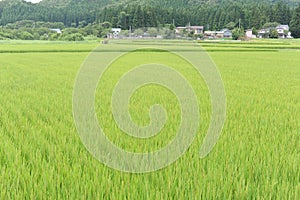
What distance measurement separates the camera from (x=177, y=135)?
8.10 ft

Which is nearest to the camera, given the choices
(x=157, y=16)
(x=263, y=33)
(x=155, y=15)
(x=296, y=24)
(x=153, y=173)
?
(x=153, y=173)

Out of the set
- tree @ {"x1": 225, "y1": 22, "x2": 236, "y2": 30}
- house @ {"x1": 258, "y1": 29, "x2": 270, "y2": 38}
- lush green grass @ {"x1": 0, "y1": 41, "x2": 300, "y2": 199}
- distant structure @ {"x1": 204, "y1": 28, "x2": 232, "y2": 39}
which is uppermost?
lush green grass @ {"x1": 0, "y1": 41, "x2": 300, "y2": 199}

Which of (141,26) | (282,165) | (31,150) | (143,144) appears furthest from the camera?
(141,26)

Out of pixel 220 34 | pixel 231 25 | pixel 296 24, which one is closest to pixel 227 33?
pixel 220 34

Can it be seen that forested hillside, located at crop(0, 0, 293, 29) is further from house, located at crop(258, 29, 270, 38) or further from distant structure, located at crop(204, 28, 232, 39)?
distant structure, located at crop(204, 28, 232, 39)

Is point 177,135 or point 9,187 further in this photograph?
point 177,135

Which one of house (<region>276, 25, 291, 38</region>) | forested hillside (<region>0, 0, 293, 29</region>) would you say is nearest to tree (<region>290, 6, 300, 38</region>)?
house (<region>276, 25, 291, 38</region>)

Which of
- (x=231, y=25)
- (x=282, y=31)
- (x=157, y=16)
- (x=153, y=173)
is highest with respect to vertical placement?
(x=153, y=173)

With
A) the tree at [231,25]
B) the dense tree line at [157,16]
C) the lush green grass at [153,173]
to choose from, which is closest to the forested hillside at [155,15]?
the dense tree line at [157,16]

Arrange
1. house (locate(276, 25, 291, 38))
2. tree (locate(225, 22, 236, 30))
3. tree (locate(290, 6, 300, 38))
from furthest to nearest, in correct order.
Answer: tree (locate(225, 22, 236, 30)) < house (locate(276, 25, 291, 38)) < tree (locate(290, 6, 300, 38))

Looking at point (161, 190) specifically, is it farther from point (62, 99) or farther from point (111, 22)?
point (111, 22)

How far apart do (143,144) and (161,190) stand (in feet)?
2.74

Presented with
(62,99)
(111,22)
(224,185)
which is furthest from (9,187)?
(111,22)

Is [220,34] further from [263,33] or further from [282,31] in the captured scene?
[282,31]
